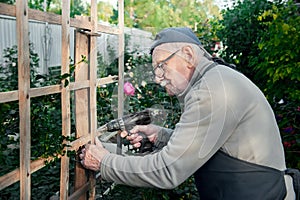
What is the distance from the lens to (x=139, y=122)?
154cm

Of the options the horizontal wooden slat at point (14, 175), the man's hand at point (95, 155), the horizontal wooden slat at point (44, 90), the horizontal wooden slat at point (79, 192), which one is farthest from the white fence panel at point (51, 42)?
the horizontal wooden slat at point (79, 192)

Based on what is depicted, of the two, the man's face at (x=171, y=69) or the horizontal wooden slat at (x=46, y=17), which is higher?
the horizontal wooden slat at (x=46, y=17)

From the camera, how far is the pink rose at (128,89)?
1579 mm

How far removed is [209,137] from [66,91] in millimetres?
998

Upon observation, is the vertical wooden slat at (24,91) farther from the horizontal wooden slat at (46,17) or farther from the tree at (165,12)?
the tree at (165,12)

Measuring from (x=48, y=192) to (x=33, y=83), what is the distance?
696 mm

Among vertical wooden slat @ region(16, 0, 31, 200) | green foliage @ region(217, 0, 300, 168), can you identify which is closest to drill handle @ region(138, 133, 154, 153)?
vertical wooden slat @ region(16, 0, 31, 200)

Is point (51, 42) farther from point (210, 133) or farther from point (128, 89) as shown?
point (210, 133)

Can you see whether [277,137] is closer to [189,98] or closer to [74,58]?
[189,98]

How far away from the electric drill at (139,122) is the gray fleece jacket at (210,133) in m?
0.15

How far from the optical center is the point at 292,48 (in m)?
3.58

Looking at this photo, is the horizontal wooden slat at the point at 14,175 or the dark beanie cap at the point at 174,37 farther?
the horizontal wooden slat at the point at 14,175

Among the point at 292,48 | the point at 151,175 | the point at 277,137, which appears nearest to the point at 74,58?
the point at 151,175

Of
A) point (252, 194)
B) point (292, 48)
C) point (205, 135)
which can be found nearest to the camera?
point (205, 135)
